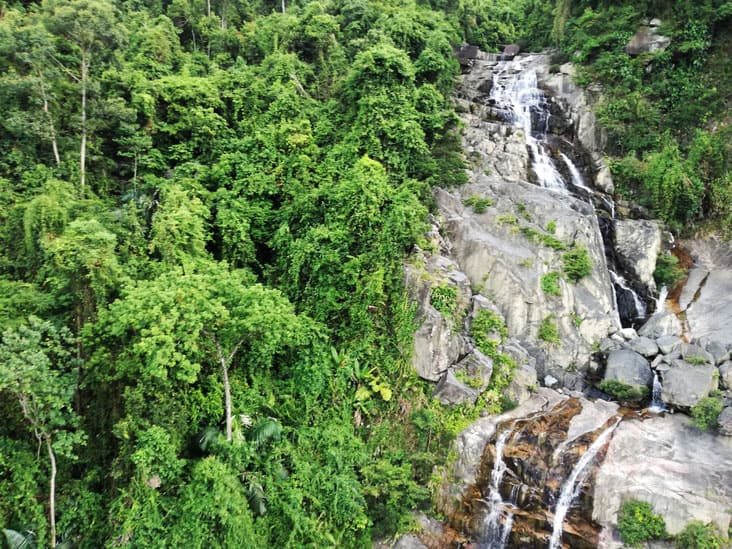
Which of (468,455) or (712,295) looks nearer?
(468,455)

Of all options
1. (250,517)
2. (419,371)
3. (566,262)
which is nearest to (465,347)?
(419,371)

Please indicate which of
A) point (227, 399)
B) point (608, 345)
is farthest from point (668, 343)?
point (227, 399)

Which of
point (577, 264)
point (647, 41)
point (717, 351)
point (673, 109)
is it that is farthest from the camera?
point (647, 41)

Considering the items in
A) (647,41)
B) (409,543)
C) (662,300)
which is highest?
(647,41)

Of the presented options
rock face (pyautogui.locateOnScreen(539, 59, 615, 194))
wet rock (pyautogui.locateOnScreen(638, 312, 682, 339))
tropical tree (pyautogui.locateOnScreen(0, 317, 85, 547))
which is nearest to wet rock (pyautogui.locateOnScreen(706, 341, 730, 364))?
wet rock (pyautogui.locateOnScreen(638, 312, 682, 339))

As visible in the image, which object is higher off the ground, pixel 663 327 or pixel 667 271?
pixel 667 271

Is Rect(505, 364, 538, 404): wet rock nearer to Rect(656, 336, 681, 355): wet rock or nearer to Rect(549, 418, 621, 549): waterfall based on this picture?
Rect(549, 418, 621, 549): waterfall

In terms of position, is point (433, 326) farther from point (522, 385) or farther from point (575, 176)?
point (575, 176)
